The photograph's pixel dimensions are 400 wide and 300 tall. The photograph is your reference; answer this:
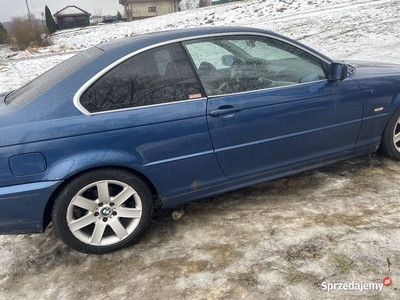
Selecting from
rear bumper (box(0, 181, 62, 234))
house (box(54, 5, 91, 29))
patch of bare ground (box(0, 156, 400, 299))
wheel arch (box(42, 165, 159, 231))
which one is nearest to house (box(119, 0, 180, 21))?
house (box(54, 5, 91, 29))

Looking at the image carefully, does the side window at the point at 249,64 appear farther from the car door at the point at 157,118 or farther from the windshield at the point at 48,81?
the windshield at the point at 48,81

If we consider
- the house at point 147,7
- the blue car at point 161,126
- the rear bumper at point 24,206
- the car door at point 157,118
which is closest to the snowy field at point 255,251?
the blue car at point 161,126

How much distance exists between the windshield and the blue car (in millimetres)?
18

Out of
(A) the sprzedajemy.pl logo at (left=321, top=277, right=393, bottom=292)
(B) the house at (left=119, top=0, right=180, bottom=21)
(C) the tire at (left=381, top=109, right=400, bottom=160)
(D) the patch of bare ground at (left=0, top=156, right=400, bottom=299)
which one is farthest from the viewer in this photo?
(B) the house at (left=119, top=0, right=180, bottom=21)

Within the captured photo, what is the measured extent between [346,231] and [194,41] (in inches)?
76.2

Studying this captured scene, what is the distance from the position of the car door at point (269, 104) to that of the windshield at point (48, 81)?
0.83m

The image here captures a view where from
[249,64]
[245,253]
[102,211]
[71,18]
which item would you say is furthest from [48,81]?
[71,18]

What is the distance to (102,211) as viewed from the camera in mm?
2678

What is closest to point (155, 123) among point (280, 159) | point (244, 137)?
point (244, 137)

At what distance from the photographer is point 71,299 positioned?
237 cm

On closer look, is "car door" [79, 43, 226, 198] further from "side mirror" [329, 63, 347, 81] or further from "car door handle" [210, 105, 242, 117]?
"side mirror" [329, 63, 347, 81]

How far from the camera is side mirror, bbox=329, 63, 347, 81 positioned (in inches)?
124

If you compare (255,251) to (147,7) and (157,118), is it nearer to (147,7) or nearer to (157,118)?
(157,118)

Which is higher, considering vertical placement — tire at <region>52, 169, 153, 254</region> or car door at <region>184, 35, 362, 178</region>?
car door at <region>184, 35, 362, 178</region>
